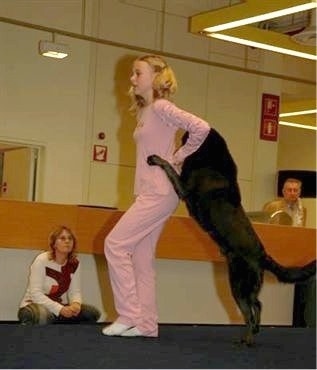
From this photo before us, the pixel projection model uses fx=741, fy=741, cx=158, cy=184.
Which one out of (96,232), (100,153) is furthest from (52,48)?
(96,232)

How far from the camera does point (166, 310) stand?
17.0ft

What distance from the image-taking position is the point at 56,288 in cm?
418

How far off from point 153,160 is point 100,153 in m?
5.22

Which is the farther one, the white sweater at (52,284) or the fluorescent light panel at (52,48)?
the fluorescent light panel at (52,48)

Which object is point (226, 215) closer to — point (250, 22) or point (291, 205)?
point (291, 205)

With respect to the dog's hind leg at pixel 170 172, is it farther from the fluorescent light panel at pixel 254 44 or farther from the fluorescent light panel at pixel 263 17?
the fluorescent light panel at pixel 254 44

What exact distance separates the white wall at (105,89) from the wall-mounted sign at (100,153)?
0.06 meters

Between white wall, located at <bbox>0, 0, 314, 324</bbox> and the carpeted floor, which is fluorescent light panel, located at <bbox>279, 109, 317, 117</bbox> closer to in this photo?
white wall, located at <bbox>0, 0, 314, 324</bbox>

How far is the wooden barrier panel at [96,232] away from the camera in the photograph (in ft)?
14.9

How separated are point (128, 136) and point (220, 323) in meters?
3.64

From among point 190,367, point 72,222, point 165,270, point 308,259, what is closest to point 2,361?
point 190,367

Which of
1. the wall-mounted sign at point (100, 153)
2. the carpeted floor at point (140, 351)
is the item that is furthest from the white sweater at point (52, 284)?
the wall-mounted sign at point (100, 153)

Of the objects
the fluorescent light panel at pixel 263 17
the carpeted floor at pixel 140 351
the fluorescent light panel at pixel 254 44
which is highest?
the fluorescent light panel at pixel 263 17

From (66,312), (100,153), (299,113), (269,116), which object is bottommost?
(66,312)
